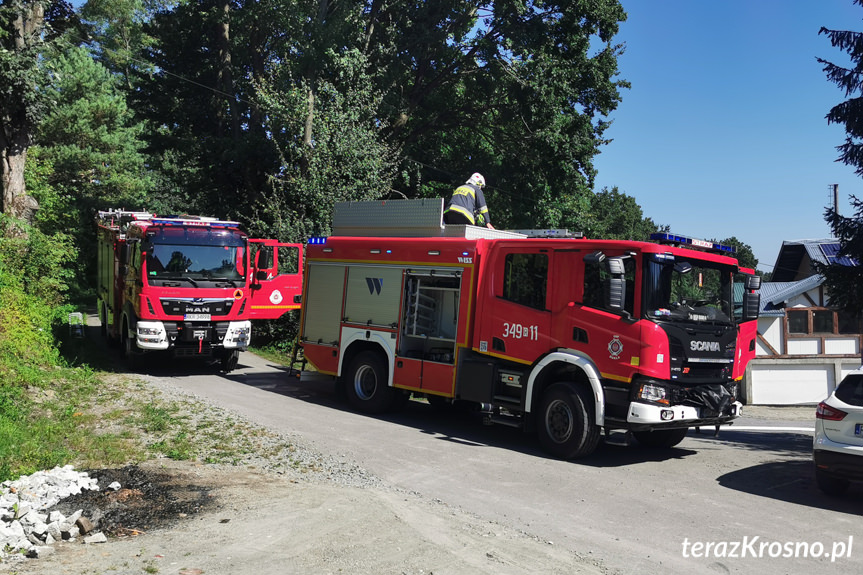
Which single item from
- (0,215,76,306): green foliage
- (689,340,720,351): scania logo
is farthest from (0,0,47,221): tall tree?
(689,340,720,351): scania logo

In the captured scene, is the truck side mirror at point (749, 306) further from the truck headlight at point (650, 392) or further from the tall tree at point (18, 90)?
the tall tree at point (18, 90)

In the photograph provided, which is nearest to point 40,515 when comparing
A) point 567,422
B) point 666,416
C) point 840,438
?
point 567,422

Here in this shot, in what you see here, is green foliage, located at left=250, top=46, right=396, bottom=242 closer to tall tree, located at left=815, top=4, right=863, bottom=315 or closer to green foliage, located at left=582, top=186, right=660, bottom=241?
tall tree, located at left=815, top=4, right=863, bottom=315

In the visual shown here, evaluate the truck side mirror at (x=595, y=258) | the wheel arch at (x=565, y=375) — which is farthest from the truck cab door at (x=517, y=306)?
the truck side mirror at (x=595, y=258)

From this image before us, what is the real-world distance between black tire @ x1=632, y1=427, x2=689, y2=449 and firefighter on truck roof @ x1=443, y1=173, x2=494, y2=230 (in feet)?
12.7

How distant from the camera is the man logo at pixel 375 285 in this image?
39.3 ft

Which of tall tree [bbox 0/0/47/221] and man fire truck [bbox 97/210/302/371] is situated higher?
tall tree [bbox 0/0/47/221]

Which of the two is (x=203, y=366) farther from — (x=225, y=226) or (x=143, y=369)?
(x=225, y=226)

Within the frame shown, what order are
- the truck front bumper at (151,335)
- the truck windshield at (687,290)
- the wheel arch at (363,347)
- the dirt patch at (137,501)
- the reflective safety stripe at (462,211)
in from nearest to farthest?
the dirt patch at (137,501)
the truck windshield at (687,290)
the reflective safety stripe at (462,211)
the wheel arch at (363,347)
the truck front bumper at (151,335)

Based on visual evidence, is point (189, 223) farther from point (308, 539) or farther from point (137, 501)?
point (308, 539)

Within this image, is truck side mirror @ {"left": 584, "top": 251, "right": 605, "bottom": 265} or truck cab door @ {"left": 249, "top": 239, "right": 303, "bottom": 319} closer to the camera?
truck side mirror @ {"left": 584, "top": 251, "right": 605, "bottom": 265}

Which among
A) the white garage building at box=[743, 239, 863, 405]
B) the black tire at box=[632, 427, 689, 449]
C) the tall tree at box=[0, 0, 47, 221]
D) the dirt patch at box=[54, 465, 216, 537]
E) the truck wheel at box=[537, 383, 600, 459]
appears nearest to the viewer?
the dirt patch at box=[54, 465, 216, 537]

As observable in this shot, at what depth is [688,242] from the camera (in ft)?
30.7

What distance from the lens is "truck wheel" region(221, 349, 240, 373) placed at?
15641 millimetres
